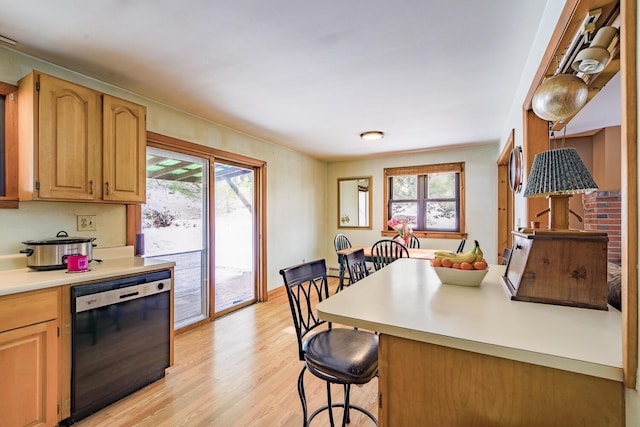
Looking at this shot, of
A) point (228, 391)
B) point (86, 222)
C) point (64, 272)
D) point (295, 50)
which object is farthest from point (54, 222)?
point (295, 50)

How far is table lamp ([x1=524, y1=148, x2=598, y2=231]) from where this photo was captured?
1049 millimetres

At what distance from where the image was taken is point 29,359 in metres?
1.59


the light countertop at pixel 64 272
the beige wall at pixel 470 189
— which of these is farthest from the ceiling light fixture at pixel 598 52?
the beige wall at pixel 470 189

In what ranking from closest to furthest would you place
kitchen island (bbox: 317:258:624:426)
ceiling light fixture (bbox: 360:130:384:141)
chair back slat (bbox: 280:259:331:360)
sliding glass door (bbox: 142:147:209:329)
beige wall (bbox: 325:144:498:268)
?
kitchen island (bbox: 317:258:624:426) → chair back slat (bbox: 280:259:331:360) → sliding glass door (bbox: 142:147:209:329) → ceiling light fixture (bbox: 360:130:384:141) → beige wall (bbox: 325:144:498:268)

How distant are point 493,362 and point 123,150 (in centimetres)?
266

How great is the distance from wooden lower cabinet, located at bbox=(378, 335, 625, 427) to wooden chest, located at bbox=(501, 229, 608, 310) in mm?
412

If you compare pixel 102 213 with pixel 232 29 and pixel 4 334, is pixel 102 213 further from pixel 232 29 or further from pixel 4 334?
pixel 232 29

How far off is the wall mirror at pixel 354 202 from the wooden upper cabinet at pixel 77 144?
3.96 meters

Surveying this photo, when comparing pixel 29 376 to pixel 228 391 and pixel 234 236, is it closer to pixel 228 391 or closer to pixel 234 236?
pixel 228 391

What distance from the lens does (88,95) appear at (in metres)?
2.11

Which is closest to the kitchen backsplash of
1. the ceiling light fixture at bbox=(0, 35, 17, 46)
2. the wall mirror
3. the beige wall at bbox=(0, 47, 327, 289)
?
the beige wall at bbox=(0, 47, 327, 289)

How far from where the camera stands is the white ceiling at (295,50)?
160 centimetres

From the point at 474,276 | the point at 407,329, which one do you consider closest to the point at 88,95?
the point at 407,329

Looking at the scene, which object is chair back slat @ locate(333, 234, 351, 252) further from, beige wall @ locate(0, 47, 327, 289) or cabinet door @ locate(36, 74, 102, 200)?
cabinet door @ locate(36, 74, 102, 200)
